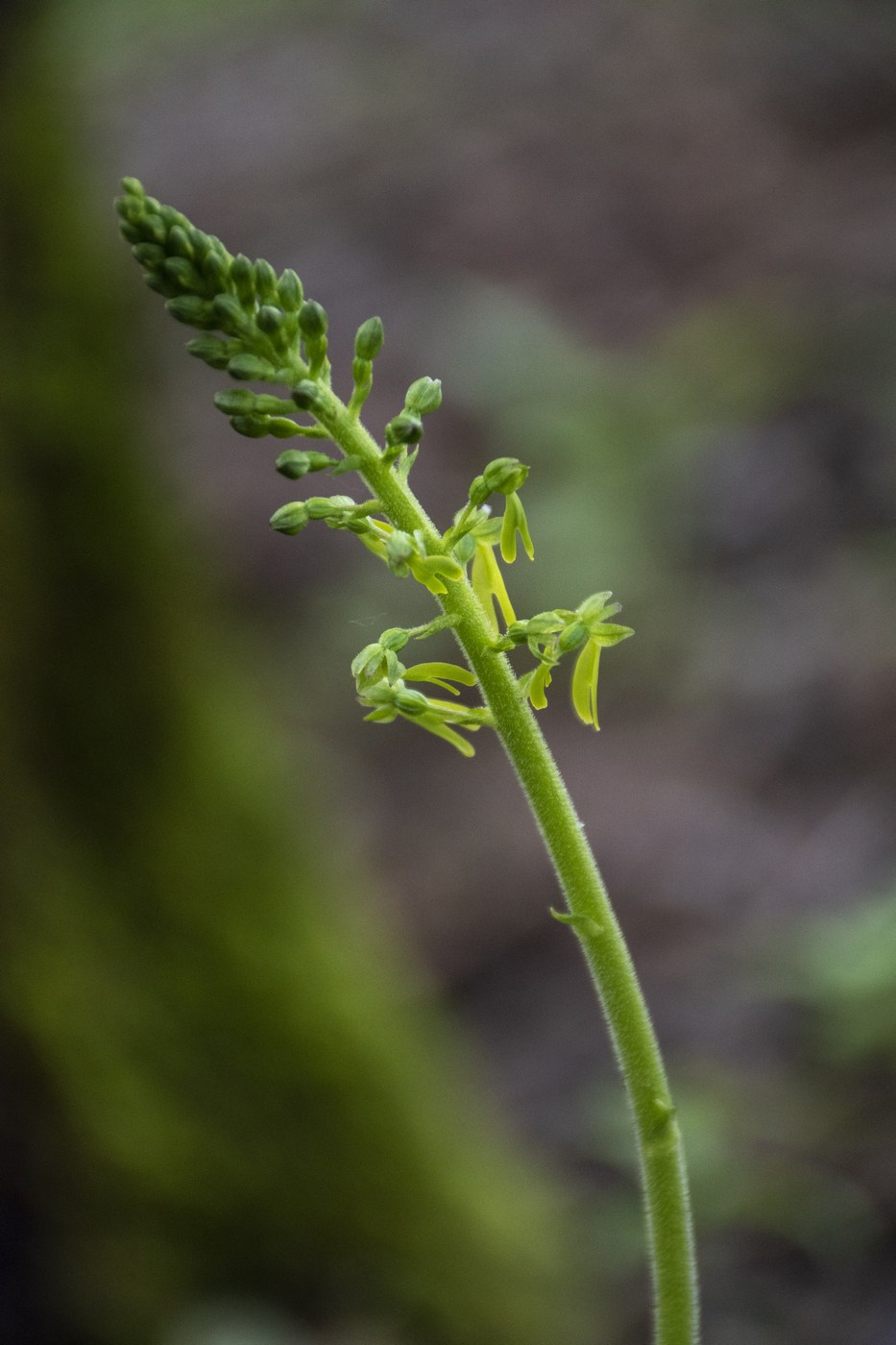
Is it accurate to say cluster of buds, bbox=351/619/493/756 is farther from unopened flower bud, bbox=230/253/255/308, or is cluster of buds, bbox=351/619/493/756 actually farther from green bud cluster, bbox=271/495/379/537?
unopened flower bud, bbox=230/253/255/308

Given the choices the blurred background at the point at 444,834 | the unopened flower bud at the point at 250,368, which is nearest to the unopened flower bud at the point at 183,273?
the unopened flower bud at the point at 250,368

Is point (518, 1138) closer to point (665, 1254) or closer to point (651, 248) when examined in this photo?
point (665, 1254)

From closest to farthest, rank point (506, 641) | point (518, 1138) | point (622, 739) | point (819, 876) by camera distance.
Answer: point (506, 641) < point (518, 1138) < point (819, 876) < point (622, 739)

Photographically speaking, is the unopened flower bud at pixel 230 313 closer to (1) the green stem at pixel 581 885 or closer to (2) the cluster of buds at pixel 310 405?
(2) the cluster of buds at pixel 310 405

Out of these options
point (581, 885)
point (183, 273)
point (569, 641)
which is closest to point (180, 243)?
point (183, 273)

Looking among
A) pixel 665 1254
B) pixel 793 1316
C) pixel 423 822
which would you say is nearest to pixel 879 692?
pixel 423 822

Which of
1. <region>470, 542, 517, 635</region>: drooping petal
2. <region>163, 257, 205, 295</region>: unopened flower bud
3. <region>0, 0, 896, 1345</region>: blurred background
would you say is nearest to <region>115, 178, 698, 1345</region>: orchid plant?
<region>163, 257, 205, 295</region>: unopened flower bud
